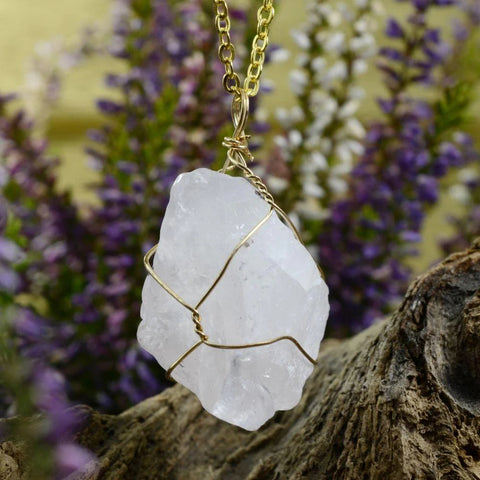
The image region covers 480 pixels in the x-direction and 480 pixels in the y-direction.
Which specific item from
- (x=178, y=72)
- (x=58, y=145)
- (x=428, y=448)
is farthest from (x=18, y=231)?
(x=58, y=145)

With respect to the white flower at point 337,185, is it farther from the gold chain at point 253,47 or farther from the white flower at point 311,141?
the gold chain at point 253,47

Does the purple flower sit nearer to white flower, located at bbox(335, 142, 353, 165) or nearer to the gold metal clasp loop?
white flower, located at bbox(335, 142, 353, 165)

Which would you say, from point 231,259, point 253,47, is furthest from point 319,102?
point 231,259

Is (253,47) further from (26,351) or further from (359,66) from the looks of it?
(26,351)

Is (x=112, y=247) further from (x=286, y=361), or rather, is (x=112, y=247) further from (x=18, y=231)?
(x=286, y=361)

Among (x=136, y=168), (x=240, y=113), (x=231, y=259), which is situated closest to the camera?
(x=231, y=259)

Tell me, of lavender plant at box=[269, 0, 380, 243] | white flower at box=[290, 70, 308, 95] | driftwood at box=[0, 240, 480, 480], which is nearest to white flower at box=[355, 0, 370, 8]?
lavender plant at box=[269, 0, 380, 243]
